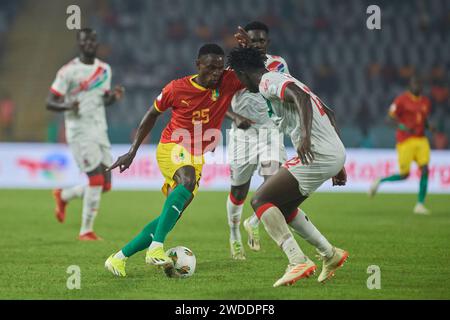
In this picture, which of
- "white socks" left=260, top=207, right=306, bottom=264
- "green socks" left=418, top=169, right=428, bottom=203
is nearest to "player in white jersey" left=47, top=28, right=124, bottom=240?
"white socks" left=260, top=207, right=306, bottom=264

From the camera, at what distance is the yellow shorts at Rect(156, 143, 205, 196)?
7938 millimetres

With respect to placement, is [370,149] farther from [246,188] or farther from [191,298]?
[191,298]

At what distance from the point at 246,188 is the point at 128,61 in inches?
693

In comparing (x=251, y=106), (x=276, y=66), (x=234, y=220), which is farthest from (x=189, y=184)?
(x=251, y=106)

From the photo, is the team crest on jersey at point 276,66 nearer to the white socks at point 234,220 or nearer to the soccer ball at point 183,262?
the white socks at point 234,220

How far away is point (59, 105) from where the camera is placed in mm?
11297

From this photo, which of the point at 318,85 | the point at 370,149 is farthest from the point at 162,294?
the point at 318,85

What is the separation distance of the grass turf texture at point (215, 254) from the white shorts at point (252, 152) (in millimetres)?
944

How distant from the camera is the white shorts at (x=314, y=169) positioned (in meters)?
7.11

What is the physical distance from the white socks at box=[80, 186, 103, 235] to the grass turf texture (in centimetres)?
29

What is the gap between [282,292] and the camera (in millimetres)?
6855

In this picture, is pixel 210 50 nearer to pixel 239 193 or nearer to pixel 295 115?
pixel 295 115

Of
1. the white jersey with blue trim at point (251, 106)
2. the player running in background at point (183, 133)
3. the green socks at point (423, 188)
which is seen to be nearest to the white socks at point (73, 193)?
the white jersey with blue trim at point (251, 106)

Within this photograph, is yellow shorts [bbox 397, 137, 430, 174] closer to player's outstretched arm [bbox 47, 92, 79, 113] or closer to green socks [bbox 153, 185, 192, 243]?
player's outstretched arm [bbox 47, 92, 79, 113]
